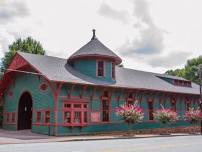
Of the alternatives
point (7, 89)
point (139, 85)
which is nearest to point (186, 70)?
point (139, 85)

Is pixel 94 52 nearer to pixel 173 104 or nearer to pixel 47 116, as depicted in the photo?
pixel 47 116

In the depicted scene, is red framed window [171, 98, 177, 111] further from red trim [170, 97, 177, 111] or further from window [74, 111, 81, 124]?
window [74, 111, 81, 124]

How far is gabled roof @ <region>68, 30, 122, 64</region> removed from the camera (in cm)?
3212

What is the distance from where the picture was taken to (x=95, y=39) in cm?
3559

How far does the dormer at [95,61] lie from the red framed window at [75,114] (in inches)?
171

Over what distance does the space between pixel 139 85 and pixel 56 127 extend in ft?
39.1

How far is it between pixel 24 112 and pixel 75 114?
788cm

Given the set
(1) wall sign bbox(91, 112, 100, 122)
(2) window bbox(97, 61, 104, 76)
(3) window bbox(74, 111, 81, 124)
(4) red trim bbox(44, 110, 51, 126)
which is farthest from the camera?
(2) window bbox(97, 61, 104, 76)

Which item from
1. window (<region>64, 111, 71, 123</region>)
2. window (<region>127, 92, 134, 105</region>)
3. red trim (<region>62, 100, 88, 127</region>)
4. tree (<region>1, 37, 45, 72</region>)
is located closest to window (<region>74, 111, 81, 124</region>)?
red trim (<region>62, 100, 88, 127</region>)

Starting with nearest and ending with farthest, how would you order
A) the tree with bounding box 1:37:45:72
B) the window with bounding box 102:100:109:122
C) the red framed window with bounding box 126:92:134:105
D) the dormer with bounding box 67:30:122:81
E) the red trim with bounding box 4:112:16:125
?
the window with bounding box 102:100:109:122 < the dormer with bounding box 67:30:122:81 < the red trim with bounding box 4:112:16:125 < the red framed window with bounding box 126:92:134:105 < the tree with bounding box 1:37:45:72

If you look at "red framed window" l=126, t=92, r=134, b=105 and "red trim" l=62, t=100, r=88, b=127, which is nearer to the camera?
"red trim" l=62, t=100, r=88, b=127

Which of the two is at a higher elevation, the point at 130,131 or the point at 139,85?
the point at 139,85

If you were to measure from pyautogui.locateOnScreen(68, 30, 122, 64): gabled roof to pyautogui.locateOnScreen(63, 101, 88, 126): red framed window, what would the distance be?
5.22m

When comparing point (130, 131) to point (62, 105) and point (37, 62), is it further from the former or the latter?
point (37, 62)
